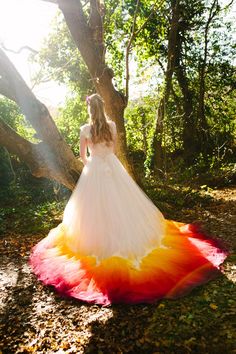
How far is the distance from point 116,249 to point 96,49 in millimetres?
4573

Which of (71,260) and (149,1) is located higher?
(149,1)

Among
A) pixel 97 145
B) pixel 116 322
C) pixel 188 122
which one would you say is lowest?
pixel 116 322

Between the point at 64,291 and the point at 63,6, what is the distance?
5347 millimetres

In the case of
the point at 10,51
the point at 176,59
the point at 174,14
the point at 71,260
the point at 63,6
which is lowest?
the point at 71,260

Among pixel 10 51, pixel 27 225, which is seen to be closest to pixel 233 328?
pixel 27 225

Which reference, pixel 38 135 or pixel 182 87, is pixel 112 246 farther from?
pixel 182 87

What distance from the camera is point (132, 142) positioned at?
13922mm

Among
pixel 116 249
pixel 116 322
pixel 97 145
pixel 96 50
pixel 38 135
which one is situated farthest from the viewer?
pixel 38 135

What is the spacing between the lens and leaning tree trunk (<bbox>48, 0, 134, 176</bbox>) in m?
6.37

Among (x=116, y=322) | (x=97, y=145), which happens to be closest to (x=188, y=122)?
(x=97, y=145)

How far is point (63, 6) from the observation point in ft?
20.2

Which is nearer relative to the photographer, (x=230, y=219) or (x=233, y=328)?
(x=233, y=328)

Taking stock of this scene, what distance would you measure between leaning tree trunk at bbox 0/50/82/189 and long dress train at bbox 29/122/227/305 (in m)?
2.15

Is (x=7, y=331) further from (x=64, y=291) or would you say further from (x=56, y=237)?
(x=56, y=237)
